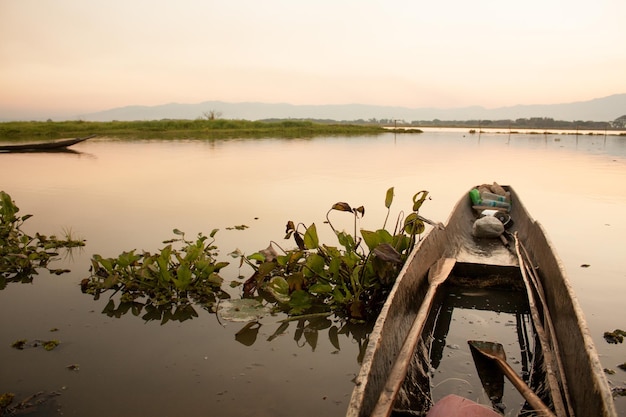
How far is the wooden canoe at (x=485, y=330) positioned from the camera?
187cm

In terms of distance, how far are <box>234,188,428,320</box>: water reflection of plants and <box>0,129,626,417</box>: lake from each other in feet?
0.64

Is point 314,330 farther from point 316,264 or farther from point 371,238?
point 371,238

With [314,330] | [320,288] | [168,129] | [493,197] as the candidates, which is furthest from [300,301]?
[168,129]

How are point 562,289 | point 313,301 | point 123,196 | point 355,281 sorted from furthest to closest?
point 123,196 → point 313,301 → point 355,281 → point 562,289

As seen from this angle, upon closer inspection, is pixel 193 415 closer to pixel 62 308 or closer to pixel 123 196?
pixel 62 308

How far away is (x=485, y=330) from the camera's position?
10.6 feet

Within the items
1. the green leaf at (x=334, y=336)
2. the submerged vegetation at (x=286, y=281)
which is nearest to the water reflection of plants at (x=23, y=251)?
the submerged vegetation at (x=286, y=281)

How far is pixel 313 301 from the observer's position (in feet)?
12.2

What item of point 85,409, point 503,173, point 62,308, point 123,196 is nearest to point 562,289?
point 85,409

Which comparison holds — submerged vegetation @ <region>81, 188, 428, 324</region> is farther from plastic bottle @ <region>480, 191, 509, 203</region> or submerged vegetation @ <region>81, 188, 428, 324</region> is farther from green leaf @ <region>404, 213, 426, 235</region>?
plastic bottle @ <region>480, 191, 509, 203</region>

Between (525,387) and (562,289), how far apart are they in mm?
979

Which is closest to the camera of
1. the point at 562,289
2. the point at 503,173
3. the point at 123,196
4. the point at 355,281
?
the point at 562,289

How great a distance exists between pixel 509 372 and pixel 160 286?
9.20ft

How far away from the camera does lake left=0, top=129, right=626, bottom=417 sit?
2.50m
